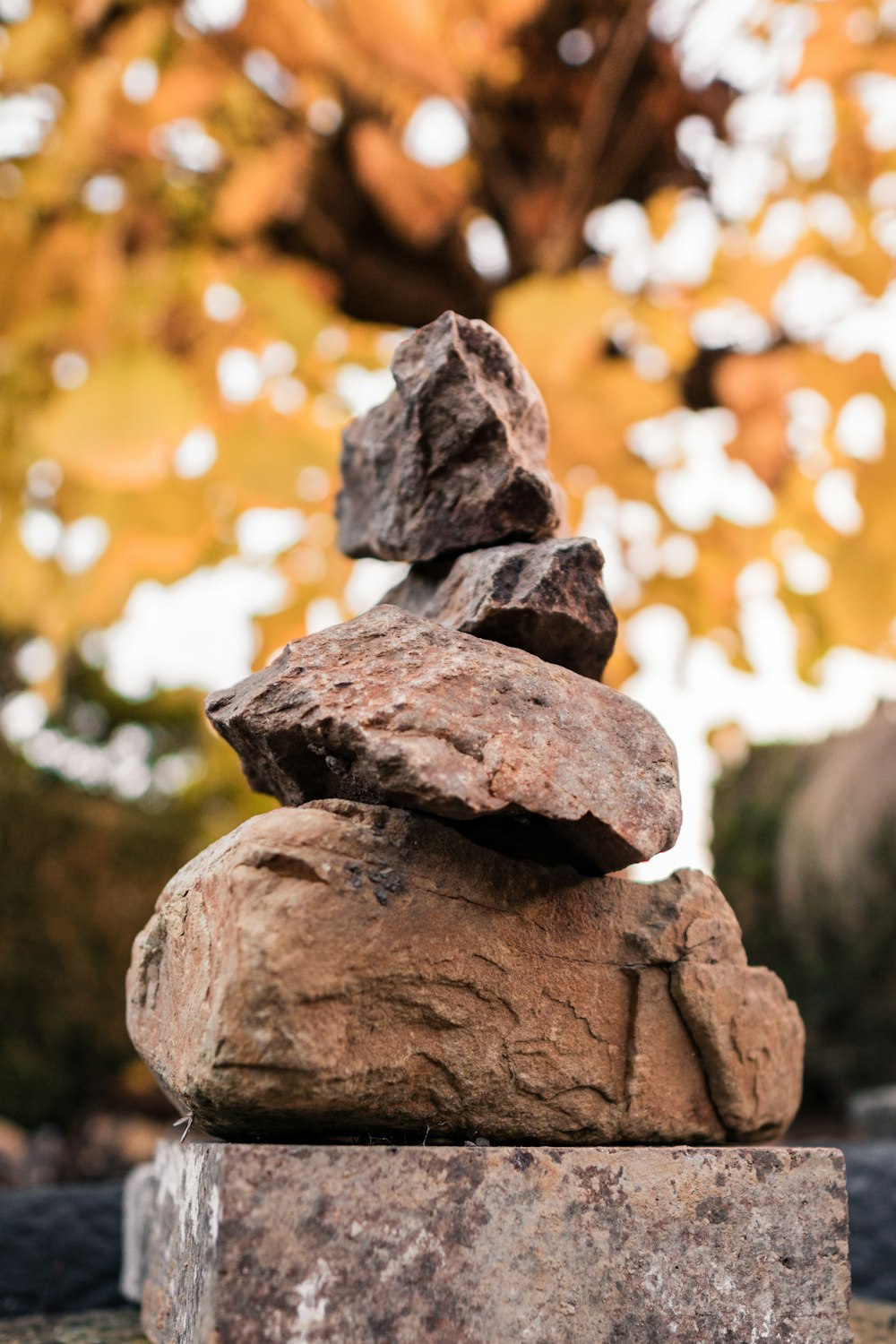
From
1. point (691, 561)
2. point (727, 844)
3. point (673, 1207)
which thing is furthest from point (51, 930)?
point (673, 1207)

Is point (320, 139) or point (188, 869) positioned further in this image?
point (320, 139)

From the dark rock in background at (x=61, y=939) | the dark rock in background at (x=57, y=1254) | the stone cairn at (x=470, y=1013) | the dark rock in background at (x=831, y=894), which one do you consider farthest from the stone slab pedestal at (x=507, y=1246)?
the dark rock in background at (x=61, y=939)

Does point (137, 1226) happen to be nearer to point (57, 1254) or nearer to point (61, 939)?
point (57, 1254)

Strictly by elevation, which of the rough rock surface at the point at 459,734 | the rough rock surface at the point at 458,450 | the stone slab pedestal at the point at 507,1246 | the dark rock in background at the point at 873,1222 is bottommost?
the dark rock in background at the point at 873,1222

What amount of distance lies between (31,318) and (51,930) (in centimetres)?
474

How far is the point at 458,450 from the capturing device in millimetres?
1902

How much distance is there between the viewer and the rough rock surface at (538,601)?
5.82 ft

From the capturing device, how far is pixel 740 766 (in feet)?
21.5

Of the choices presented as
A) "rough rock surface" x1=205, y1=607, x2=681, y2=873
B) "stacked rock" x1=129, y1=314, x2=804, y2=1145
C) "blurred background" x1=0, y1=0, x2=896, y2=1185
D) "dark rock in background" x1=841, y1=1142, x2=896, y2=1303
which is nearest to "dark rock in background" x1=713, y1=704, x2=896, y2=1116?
"blurred background" x1=0, y1=0, x2=896, y2=1185

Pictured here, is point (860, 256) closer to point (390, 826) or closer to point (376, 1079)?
point (390, 826)

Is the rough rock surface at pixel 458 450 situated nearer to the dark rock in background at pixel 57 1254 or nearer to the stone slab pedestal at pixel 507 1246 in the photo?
the stone slab pedestal at pixel 507 1246

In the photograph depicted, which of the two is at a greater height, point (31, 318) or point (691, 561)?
point (31, 318)

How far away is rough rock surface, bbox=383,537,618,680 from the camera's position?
1772mm

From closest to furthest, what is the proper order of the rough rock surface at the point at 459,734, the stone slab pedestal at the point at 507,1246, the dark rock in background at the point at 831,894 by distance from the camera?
→ 1. the stone slab pedestal at the point at 507,1246
2. the rough rock surface at the point at 459,734
3. the dark rock in background at the point at 831,894
